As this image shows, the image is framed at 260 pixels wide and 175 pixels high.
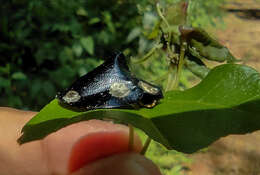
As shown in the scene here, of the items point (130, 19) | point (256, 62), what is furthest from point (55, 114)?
point (256, 62)

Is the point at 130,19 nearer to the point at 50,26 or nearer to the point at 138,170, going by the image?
the point at 50,26

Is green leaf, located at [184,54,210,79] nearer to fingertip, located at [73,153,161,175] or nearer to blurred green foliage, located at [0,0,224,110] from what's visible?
fingertip, located at [73,153,161,175]

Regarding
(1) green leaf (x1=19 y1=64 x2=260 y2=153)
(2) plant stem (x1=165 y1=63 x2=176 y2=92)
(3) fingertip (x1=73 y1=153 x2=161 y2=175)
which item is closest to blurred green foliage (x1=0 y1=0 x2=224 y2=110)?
(3) fingertip (x1=73 y1=153 x2=161 y2=175)

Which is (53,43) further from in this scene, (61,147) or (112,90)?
(112,90)

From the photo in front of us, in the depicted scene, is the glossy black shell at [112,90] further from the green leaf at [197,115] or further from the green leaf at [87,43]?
the green leaf at [87,43]

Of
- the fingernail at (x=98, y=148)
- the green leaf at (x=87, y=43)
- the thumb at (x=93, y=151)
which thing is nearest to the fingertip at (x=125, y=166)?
the thumb at (x=93, y=151)

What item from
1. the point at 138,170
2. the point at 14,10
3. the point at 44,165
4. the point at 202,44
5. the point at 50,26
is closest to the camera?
the point at 202,44

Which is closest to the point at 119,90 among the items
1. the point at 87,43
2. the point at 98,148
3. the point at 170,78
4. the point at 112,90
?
the point at 112,90
